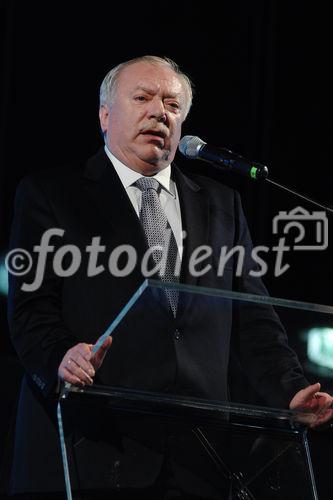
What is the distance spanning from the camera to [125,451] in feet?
4.04

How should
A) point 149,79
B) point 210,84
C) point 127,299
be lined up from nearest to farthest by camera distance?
point 127,299, point 149,79, point 210,84

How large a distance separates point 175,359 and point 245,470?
0.65ft

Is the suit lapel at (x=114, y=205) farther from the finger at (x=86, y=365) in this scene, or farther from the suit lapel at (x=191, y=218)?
the finger at (x=86, y=365)

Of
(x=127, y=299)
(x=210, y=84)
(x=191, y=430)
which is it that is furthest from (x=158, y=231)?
(x=210, y=84)

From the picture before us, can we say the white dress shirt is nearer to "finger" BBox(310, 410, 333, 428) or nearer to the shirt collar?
the shirt collar

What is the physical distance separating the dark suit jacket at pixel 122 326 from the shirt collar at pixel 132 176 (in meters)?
0.02

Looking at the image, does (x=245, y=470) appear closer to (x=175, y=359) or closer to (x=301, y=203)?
(x=175, y=359)

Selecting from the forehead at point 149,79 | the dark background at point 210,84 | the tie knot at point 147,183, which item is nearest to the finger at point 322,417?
the tie knot at point 147,183

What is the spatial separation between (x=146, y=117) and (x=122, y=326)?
966mm

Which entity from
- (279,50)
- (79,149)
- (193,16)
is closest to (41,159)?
(79,149)

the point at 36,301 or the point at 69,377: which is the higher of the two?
the point at 36,301

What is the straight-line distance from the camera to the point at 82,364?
49.5 inches

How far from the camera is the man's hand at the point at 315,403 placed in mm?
1369

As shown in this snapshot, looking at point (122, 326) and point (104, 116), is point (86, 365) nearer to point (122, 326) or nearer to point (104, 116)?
point (122, 326)
